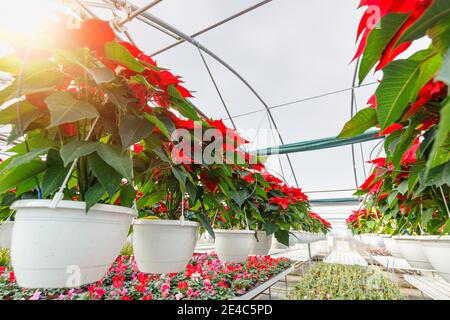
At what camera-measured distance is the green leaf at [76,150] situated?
12.9 inches

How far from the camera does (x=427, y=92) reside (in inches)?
12.9

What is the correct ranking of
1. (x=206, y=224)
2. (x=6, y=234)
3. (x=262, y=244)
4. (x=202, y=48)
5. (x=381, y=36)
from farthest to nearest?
(x=202, y=48)
(x=262, y=244)
(x=6, y=234)
(x=206, y=224)
(x=381, y=36)

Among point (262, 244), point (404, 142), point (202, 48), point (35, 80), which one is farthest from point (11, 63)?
point (202, 48)

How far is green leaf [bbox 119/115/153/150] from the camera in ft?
1.19

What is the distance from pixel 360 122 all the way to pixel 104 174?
1.41 feet

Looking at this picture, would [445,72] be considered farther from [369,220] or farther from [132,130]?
[369,220]

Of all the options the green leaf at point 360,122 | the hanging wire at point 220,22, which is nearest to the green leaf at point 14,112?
the green leaf at point 360,122

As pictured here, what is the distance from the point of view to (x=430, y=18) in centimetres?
21

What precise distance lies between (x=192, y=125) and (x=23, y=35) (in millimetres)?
305

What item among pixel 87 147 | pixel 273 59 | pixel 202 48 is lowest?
pixel 87 147

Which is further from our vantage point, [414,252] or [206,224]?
[414,252]

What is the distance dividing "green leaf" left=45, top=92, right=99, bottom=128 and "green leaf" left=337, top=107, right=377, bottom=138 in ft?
1.34

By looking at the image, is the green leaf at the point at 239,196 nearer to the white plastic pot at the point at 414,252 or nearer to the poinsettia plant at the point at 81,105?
the poinsettia plant at the point at 81,105
